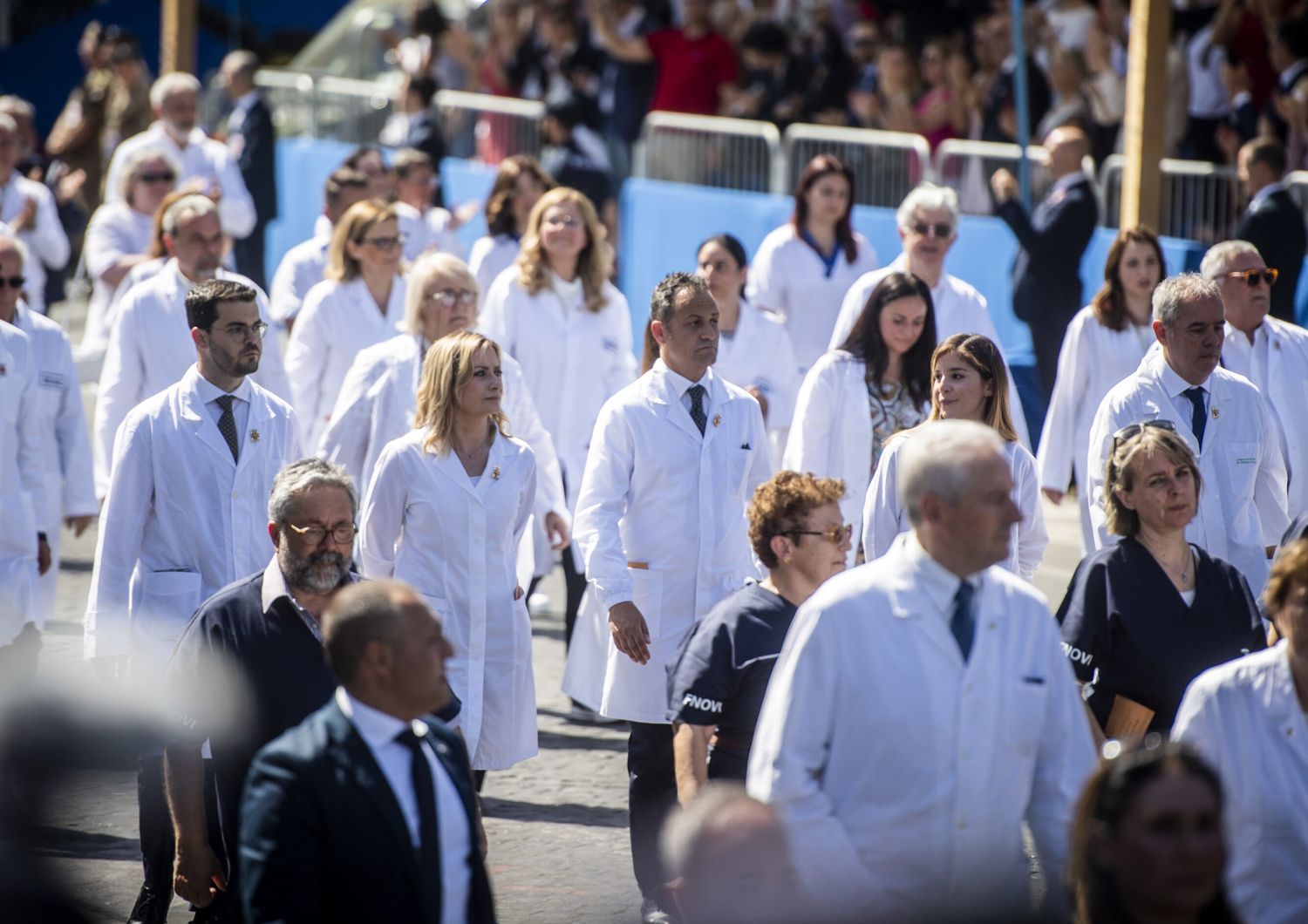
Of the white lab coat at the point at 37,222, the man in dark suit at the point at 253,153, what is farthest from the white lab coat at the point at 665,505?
the man in dark suit at the point at 253,153

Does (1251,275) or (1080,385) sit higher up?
(1251,275)

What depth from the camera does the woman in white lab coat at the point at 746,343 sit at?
30.2ft

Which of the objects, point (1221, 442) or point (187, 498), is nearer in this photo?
point (187, 498)

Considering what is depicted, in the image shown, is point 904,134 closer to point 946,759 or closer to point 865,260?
point 865,260

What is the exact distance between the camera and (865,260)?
35.0ft

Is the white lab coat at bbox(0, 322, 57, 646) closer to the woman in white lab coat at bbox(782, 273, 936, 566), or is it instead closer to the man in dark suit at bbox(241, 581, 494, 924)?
the woman in white lab coat at bbox(782, 273, 936, 566)

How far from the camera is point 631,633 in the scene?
21.1ft

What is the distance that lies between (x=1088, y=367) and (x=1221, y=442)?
170 centimetres

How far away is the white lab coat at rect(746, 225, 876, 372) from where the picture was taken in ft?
34.3

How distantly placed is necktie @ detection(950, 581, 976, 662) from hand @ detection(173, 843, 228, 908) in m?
2.36

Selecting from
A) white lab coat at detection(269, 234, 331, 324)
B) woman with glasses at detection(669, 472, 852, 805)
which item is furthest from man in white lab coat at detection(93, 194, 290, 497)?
woman with glasses at detection(669, 472, 852, 805)

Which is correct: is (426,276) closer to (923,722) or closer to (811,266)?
(811,266)

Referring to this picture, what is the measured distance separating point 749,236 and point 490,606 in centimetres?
921

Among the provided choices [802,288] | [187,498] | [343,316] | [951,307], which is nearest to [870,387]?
[951,307]
